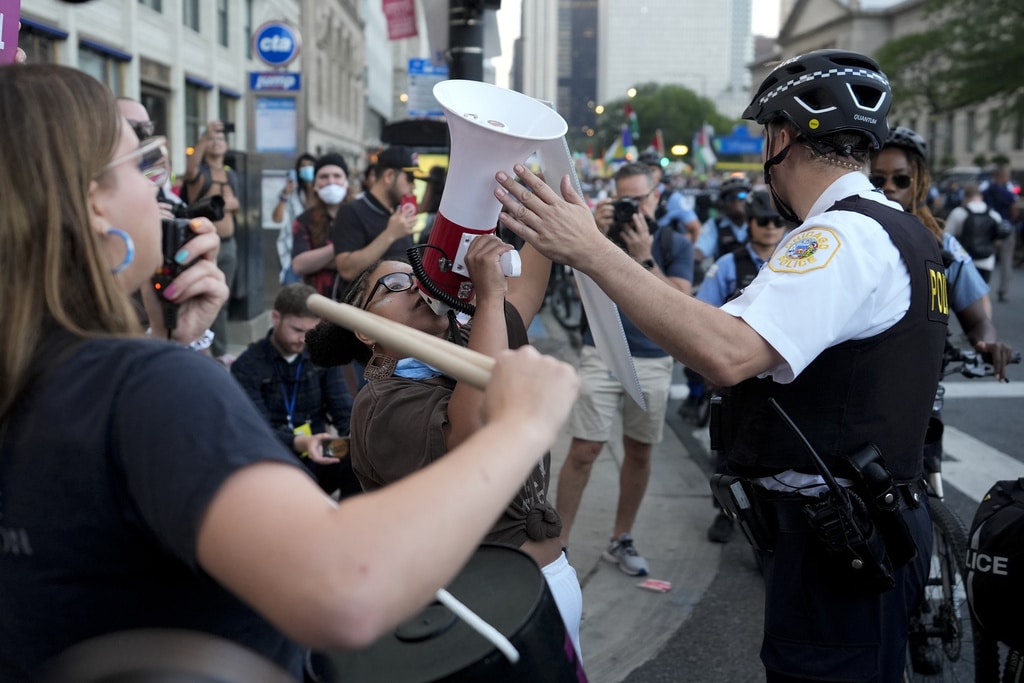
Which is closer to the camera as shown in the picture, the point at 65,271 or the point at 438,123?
the point at 65,271

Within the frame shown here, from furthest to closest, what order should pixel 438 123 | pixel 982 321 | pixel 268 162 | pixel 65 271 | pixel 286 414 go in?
pixel 268 162
pixel 438 123
pixel 286 414
pixel 982 321
pixel 65 271

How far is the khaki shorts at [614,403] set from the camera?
5.07 m

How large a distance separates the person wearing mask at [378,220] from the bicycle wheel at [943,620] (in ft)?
10.9

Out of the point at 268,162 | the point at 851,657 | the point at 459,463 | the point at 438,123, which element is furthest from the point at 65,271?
the point at 268,162

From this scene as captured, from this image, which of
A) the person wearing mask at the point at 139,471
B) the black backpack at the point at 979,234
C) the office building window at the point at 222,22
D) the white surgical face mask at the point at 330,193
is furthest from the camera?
the office building window at the point at 222,22

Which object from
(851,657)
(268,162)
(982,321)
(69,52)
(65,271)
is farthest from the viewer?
(69,52)

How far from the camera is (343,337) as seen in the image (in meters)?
2.83

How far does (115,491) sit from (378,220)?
5050 millimetres

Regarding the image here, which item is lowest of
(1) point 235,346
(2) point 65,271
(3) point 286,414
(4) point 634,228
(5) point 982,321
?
(1) point 235,346

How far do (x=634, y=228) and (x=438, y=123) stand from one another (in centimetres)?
530

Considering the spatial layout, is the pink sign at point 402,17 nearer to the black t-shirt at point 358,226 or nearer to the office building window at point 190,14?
the black t-shirt at point 358,226

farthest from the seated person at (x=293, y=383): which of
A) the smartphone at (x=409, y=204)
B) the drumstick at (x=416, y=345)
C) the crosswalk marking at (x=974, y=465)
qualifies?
the crosswalk marking at (x=974, y=465)

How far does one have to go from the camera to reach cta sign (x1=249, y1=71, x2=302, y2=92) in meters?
13.8

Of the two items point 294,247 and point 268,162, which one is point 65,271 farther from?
point 268,162
